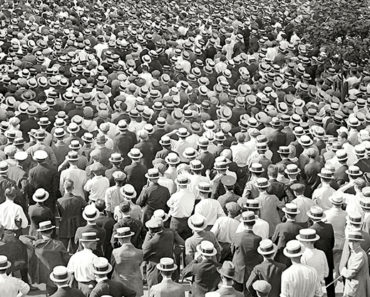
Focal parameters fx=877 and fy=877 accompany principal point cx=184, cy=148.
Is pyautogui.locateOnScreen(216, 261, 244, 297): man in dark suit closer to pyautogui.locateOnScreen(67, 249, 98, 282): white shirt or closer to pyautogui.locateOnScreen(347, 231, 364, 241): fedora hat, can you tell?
pyautogui.locateOnScreen(67, 249, 98, 282): white shirt

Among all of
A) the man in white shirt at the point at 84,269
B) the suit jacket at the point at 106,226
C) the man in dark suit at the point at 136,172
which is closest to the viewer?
the man in white shirt at the point at 84,269

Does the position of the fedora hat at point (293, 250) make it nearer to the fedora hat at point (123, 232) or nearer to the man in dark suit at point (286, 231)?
the man in dark suit at point (286, 231)

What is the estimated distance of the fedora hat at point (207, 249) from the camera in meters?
12.2

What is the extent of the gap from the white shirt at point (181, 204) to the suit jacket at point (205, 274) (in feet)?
8.12

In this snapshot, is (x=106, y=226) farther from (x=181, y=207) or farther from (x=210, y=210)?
(x=210, y=210)

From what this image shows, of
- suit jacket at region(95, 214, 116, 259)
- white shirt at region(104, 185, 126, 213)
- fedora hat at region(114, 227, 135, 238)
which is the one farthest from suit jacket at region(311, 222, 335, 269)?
white shirt at region(104, 185, 126, 213)

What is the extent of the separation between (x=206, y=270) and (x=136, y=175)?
4539 millimetres

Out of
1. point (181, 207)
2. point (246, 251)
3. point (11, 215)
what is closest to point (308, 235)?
point (246, 251)

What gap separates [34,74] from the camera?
23.8 metres

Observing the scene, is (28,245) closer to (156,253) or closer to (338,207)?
(156,253)

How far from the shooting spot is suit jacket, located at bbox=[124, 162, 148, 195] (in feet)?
53.8

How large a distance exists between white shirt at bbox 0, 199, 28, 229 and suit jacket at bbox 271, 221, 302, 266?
13.5ft

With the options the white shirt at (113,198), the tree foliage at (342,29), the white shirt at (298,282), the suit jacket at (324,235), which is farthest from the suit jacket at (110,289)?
the tree foliage at (342,29)

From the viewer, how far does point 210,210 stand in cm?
1410
